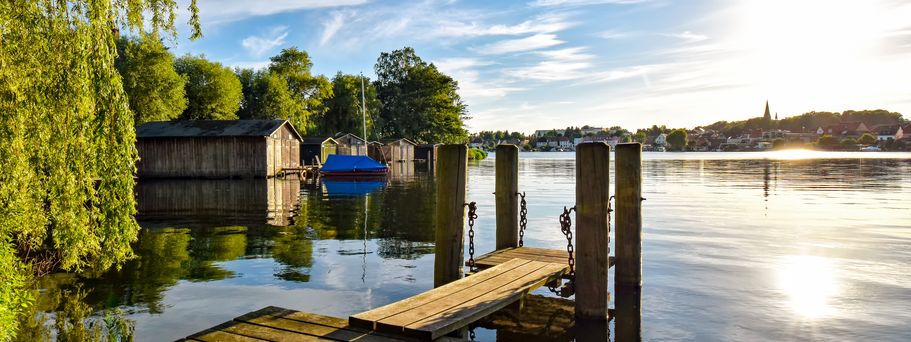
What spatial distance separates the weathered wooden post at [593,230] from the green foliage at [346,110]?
283 ft

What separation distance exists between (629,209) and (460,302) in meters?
3.41

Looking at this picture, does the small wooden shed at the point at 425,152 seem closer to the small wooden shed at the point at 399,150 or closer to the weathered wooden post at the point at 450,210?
the small wooden shed at the point at 399,150

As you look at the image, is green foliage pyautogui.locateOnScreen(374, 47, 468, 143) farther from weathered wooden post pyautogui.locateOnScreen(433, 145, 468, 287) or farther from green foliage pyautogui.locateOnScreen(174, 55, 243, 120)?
weathered wooden post pyautogui.locateOnScreen(433, 145, 468, 287)

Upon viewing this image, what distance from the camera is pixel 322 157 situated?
224ft

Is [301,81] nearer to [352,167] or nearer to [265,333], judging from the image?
[352,167]

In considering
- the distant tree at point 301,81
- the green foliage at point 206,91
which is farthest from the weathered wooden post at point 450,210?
the distant tree at point 301,81

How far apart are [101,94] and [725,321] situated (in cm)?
1018

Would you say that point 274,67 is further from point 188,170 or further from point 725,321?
point 725,321

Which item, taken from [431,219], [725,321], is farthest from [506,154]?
[431,219]

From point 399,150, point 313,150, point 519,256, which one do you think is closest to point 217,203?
point 519,256

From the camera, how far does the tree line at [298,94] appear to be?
209 ft

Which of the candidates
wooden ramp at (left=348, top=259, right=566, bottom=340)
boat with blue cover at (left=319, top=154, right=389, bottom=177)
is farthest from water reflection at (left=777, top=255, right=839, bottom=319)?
boat with blue cover at (left=319, top=154, right=389, bottom=177)

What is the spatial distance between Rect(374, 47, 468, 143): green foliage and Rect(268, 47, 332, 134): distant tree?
Result: 1546 centimetres

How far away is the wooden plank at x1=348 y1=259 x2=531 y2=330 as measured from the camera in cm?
737
